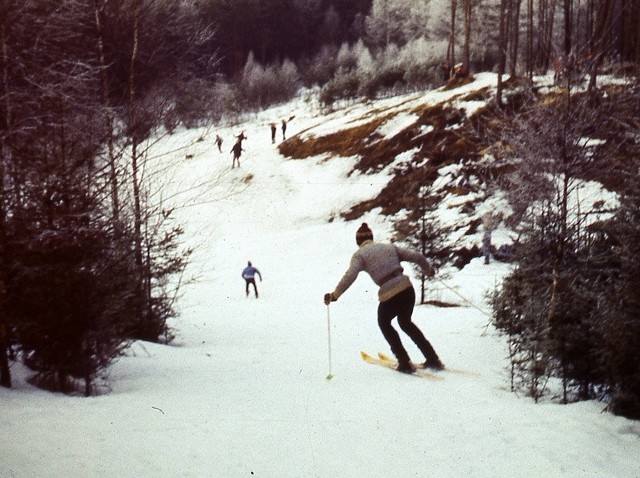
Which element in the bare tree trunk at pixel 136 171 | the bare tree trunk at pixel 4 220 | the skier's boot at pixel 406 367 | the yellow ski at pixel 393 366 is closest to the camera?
the bare tree trunk at pixel 4 220

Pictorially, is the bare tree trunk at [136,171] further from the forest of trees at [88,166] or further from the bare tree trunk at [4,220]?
the bare tree trunk at [4,220]

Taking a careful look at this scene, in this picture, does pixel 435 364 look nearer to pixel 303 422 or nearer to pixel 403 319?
pixel 403 319

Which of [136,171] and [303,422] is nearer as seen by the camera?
[303,422]

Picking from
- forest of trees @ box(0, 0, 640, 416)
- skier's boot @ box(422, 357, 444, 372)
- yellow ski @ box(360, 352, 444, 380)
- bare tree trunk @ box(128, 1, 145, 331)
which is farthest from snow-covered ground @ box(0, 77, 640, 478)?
bare tree trunk @ box(128, 1, 145, 331)

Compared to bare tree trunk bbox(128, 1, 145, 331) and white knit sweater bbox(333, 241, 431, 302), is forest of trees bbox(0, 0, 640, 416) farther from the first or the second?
white knit sweater bbox(333, 241, 431, 302)

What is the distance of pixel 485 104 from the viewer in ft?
96.5

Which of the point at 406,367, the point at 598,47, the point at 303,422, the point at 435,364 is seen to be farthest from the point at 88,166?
the point at 598,47

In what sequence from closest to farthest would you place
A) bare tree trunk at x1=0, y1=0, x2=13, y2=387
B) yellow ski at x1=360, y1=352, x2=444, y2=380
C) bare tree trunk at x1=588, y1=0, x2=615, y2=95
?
bare tree trunk at x1=0, y1=0, x2=13, y2=387, yellow ski at x1=360, y1=352, x2=444, y2=380, bare tree trunk at x1=588, y1=0, x2=615, y2=95

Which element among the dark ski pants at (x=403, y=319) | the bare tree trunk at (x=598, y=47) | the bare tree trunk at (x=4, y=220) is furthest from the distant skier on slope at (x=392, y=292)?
the bare tree trunk at (x=598, y=47)

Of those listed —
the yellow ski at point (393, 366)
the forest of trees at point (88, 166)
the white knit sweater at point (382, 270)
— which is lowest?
the yellow ski at point (393, 366)

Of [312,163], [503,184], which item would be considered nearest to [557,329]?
[503,184]

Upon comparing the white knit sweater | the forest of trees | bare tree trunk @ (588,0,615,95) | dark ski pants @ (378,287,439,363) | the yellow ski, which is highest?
bare tree trunk @ (588,0,615,95)

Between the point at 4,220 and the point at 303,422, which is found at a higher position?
the point at 4,220

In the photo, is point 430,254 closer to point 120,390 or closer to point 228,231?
point 120,390
